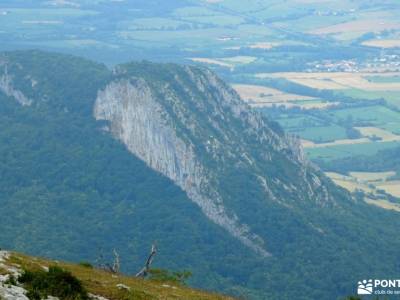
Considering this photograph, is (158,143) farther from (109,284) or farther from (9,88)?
(109,284)

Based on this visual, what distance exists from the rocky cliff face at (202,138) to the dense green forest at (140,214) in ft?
4.11

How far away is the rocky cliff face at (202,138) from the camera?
139 metres

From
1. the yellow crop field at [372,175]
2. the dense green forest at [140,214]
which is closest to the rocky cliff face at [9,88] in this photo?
the dense green forest at [140,214]

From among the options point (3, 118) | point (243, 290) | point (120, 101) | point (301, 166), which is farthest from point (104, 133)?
point (243, 290)

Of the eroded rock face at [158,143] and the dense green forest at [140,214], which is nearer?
the dense green forest at [140,214]

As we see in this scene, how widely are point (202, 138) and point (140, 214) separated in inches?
680

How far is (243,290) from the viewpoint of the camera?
355ft

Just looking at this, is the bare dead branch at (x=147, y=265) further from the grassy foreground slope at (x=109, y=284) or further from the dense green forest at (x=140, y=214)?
the dense green forest at (x=140, y=214)

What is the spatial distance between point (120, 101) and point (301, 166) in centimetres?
2773

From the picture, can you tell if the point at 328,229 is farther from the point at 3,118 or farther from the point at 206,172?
the point at 3,118

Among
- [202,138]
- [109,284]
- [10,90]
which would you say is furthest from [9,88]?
[109,284]

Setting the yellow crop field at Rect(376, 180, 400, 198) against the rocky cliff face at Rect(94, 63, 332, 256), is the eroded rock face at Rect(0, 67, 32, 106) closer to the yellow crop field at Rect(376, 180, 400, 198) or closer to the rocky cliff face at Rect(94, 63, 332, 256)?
the rocky cliff face at Rect(94, 63, 332, 256)

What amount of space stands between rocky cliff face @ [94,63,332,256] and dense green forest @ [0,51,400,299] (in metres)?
1.25

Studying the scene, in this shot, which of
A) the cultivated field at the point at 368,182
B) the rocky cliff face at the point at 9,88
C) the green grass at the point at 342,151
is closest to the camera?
the rocky cliff face at the point at 9,88
